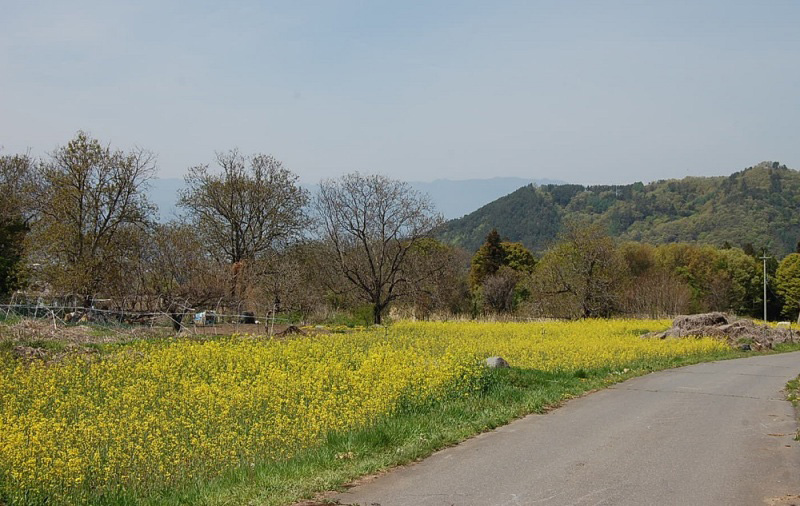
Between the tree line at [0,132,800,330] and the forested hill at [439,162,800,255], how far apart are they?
243 feet

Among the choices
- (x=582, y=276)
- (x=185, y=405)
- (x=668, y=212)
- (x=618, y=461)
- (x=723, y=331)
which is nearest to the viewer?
(x=618, y=461)

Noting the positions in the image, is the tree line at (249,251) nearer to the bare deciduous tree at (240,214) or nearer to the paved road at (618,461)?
the bare deciduous tree at (240,214)

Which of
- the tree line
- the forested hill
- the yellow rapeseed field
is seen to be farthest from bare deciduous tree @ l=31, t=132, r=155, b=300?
the forested hill

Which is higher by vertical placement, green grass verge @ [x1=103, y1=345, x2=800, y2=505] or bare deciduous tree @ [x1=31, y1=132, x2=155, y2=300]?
bare deciduous tree @ [x1=31, y1=132, x2=155, y2=300]

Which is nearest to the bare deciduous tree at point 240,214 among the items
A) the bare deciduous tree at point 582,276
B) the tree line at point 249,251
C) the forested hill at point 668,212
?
the tree line at point 249,251

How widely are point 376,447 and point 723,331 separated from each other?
3137 cm

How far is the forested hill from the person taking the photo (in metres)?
128

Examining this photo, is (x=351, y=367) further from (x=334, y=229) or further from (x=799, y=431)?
(x=334, y=229)

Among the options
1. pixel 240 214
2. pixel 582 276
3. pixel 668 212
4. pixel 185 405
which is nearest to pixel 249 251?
pixel 240 214

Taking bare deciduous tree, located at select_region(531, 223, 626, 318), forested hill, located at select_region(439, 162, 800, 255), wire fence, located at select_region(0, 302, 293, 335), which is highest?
forested hill, located at select_region(439, 162, 800, 255)

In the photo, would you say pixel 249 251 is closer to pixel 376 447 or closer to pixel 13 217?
pixel 13 217

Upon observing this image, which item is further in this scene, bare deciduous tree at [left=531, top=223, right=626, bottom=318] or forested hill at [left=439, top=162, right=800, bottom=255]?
forested hill at [left=439, top=162, right=800, bottom=255]

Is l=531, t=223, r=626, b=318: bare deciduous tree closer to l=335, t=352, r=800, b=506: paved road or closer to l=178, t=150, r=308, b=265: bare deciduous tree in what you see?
l=178, t=150, r=308, b=265: bare deciduous tree

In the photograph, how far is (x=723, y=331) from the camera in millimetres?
35875
